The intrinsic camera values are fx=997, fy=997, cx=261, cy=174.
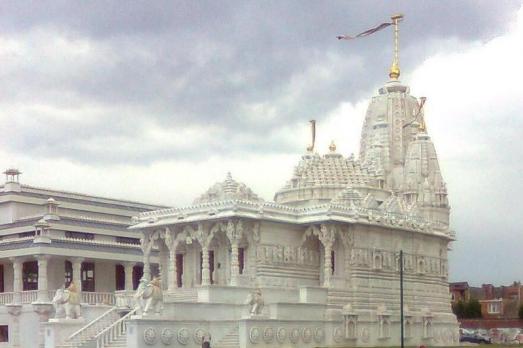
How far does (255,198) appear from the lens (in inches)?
2480

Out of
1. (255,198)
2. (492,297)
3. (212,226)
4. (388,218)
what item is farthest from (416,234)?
(492,297)

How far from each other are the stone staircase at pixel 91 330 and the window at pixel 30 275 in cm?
1286

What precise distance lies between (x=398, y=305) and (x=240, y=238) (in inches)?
538

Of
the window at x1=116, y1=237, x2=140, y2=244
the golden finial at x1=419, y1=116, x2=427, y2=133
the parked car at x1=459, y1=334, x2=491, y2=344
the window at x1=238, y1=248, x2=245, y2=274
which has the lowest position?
the parked car at x1=459, y1=334, x2=491, y2=344

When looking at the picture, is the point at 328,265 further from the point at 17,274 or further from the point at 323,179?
the point at 17,274

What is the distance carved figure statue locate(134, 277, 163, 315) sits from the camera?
50156 millimetres

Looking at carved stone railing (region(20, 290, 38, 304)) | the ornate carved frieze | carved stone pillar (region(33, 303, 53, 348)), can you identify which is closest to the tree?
the ornate carved frieze

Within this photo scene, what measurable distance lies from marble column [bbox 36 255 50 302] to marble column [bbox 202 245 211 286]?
12.0m

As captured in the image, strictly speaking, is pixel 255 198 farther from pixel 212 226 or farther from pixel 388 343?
pixel 388 343

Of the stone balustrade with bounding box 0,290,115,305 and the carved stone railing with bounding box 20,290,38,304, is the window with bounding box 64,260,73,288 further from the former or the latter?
the carved stone railing with bounding box 20,290,38,304

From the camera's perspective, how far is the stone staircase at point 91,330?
2130 inches

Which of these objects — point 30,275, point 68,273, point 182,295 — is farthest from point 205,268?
point 30,275

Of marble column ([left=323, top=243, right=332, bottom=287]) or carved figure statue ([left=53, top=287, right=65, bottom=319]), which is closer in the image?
carved figure statue ([left=53, top=287, right=65, bottom=319])

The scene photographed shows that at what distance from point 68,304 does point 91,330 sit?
7.48ft
